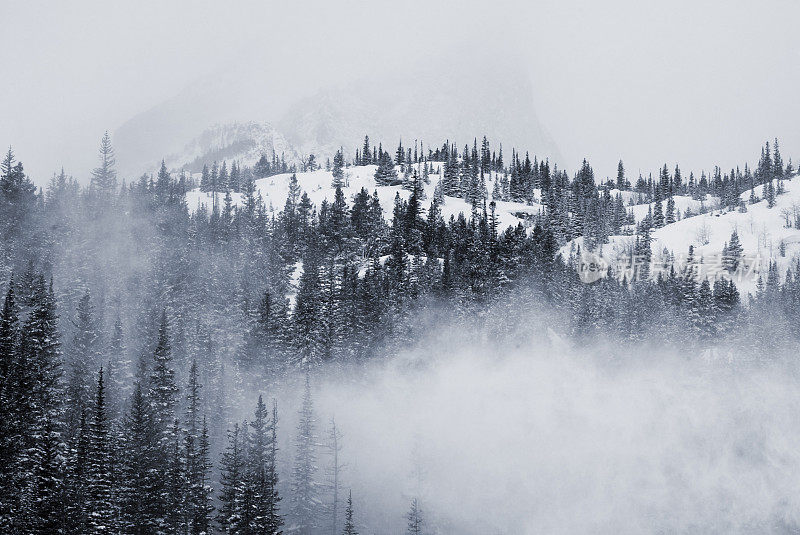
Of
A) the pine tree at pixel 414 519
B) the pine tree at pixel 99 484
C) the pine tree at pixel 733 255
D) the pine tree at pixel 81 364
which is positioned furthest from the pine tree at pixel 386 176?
the pine tree at pixel 99 484

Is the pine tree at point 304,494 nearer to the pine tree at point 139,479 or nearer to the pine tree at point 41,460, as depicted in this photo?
the pine tree at point 139,479

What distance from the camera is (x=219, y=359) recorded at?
99562 millimetres

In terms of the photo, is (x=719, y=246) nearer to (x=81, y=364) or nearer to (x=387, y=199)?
(x=387, y=199)

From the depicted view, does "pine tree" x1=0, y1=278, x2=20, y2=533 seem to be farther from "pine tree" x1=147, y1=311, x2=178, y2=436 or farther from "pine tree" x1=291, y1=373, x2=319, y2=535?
"pine tree" x1=291, y1=373, x2=319, y2=535

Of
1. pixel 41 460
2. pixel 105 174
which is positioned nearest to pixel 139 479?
pixel 41 460

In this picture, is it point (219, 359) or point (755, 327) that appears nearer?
point (219, 359)

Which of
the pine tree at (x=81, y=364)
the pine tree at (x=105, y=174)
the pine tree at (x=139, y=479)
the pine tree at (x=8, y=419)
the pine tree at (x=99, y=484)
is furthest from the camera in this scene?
the pine tree at (x=105, y=174)

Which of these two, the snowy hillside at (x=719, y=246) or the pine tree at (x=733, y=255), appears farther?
the pine tree at (x=733, y=255)

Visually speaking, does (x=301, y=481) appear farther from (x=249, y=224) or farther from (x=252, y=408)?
(x=249, y=224)

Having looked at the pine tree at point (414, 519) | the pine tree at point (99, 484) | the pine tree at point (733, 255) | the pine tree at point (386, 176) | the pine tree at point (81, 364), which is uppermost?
the pine tree at point (386, 176)

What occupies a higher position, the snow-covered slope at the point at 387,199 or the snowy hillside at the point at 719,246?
the snow-covered slope at the point at 387,199

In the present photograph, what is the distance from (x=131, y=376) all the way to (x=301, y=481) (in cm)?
2287

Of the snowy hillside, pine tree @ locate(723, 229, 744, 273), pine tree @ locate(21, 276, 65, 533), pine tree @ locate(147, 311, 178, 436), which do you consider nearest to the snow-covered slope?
the snowy hillside

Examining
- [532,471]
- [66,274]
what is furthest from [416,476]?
[66,274]
